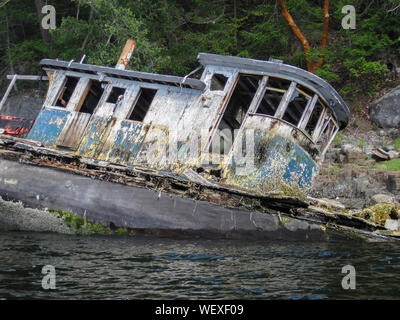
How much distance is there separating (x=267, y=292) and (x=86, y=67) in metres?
8.25

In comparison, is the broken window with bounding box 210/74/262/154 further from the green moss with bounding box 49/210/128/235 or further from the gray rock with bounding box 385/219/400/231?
the gray rock with bounding box 385/219/400/231

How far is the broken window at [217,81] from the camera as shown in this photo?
11.7 meters

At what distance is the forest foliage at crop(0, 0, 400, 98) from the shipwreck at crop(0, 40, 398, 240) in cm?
786

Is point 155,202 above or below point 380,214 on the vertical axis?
below

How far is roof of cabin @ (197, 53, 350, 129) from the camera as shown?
1068 cm

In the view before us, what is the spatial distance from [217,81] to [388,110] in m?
10.2

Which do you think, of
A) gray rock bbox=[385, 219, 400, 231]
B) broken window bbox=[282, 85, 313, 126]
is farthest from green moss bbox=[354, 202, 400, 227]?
broken window bbox=[282, 85, 313, 126]

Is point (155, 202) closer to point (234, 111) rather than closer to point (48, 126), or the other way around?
point (48, 126)

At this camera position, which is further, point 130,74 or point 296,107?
point 296,107

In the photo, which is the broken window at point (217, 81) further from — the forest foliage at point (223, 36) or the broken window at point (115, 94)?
the forest foliage at point (223, 36)

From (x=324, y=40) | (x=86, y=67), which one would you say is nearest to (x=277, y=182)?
(x=86, y=67)

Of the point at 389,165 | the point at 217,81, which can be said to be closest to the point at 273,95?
the point at 217,81

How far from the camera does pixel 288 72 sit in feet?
35.4

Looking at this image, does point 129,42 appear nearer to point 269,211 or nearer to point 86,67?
point 86,67
